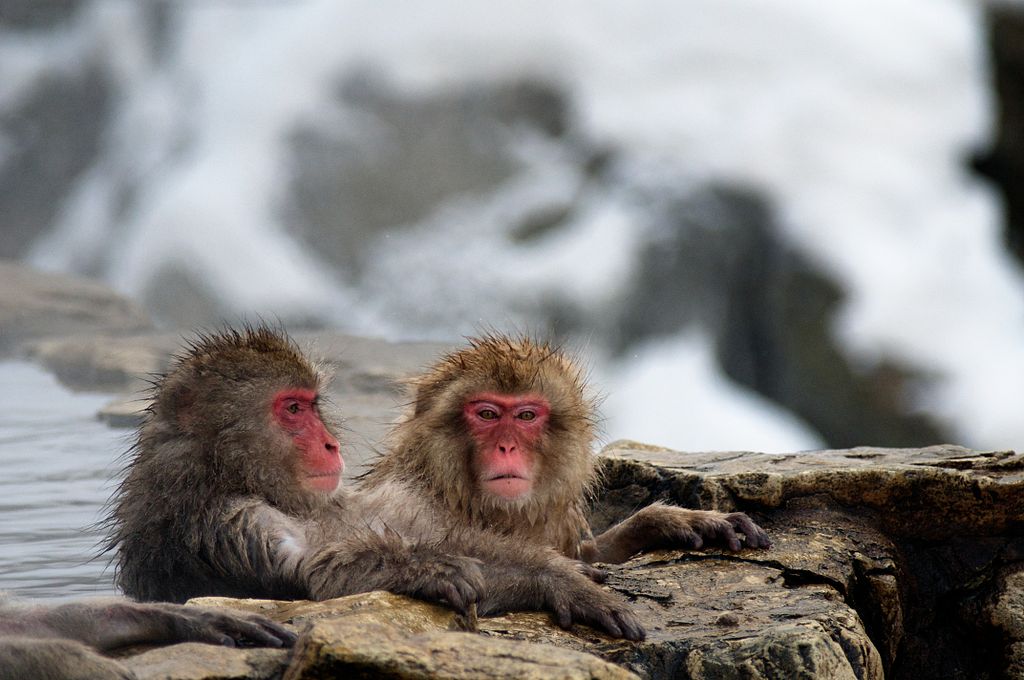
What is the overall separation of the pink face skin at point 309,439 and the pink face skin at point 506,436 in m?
0.39

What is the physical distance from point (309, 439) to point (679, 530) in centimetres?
108

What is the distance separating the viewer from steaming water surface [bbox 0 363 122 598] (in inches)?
134

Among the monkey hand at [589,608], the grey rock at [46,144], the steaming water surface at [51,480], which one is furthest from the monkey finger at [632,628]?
the grey rock at [46,144]

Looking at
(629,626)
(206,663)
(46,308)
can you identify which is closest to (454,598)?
(629,626)

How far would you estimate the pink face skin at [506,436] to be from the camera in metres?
3.26

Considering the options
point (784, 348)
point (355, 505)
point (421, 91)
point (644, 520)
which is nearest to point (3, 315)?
point (355, 505)

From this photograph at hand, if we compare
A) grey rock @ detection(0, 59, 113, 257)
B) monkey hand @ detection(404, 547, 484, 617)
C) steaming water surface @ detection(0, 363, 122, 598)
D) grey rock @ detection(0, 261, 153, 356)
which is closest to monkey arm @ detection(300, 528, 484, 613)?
monkey hand @ detection(404, 547, 484, 617)

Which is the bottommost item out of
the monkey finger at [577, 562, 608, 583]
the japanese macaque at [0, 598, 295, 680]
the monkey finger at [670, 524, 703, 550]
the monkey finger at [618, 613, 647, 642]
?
the japanese macaque at [0, 598, 295, 680]

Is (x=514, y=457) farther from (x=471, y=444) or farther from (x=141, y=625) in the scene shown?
(x=141, y=625)

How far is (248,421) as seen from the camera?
3148mm

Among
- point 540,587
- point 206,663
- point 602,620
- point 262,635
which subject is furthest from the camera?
point 540,587

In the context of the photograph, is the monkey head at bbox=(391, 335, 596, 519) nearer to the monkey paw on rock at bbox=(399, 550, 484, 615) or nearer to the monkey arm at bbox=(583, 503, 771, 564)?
the monkey arm at bbox=(583, 503, 771, 564)

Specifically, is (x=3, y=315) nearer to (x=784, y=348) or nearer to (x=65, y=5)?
(x=65, y=5)

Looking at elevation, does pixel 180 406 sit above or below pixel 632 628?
above
